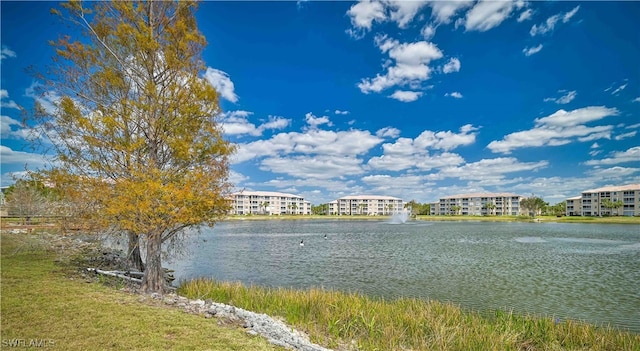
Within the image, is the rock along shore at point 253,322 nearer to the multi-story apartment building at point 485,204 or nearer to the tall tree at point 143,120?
the tall tree at point 143,120

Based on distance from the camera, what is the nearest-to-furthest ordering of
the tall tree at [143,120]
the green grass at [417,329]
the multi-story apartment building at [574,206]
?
the green grass at [417,329], the tall tree at [143,120], the multi-story apartment building at [574,206]

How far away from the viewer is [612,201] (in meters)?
118

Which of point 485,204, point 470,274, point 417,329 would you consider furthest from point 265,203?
point 417,329

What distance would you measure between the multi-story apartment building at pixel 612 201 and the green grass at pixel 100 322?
145435mm

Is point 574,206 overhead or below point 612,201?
below

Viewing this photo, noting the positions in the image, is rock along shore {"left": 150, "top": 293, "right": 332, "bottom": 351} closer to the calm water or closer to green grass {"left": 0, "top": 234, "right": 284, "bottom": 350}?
green grass {"left": 0, "top": 234, "right": 284, "bottom": 350}

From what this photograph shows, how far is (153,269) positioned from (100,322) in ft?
16.7

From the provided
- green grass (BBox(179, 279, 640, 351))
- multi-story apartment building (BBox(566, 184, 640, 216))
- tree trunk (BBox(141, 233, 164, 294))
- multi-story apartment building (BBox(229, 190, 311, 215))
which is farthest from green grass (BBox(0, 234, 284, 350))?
multi-story apartment building (BBox(229, 190, 311, 215))

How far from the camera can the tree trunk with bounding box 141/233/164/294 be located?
13.0m

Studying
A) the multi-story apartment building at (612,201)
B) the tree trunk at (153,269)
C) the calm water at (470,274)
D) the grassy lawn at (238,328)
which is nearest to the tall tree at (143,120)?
the tree trunk at (153,269)

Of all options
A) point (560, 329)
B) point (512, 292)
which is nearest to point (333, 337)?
point (560, 329)

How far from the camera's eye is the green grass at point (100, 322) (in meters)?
7.12

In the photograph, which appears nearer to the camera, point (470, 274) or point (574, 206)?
point (470, 274)

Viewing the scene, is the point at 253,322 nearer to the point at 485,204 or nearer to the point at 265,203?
the point at 265,203
